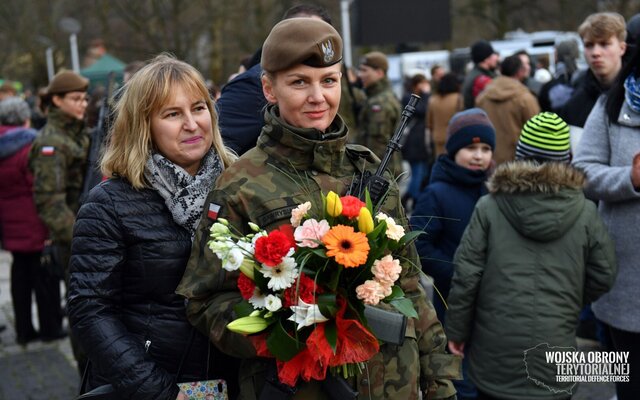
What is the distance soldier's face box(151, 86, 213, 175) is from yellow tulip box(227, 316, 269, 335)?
0.82 meters

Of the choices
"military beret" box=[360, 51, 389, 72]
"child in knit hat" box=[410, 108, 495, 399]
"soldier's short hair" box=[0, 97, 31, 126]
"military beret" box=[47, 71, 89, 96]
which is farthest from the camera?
"military beret" box=[360, 51, 389, 72]

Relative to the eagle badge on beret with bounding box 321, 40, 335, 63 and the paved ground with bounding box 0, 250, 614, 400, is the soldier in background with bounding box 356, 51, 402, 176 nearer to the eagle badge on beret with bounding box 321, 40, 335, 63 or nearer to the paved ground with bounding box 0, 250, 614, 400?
the paved ground with bounding box 0, 250, 614, 400

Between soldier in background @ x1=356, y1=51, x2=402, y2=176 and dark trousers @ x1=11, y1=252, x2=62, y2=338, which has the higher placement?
soldier in background @ x1=356, y1=51, x2=402, y2=176

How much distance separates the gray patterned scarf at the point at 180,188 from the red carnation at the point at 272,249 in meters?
0.63

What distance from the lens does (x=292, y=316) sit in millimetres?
2291

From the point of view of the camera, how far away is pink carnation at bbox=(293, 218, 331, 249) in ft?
7.57

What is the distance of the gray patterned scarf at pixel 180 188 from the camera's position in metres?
2.87

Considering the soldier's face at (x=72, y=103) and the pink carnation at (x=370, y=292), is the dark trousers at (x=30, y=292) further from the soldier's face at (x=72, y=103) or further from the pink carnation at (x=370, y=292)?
the pink carnation at (x=370, y=292)

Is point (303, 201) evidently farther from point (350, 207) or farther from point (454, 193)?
point (454, 193)

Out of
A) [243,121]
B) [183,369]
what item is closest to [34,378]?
[243,121]

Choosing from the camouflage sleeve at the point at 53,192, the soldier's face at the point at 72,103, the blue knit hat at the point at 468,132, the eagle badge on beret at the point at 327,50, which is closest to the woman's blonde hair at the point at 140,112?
the eagle badge on beret at the point at 327,50

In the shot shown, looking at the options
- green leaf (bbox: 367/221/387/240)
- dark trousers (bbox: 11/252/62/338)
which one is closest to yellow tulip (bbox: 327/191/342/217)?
green leaf (bbox: 367/221/387/240)

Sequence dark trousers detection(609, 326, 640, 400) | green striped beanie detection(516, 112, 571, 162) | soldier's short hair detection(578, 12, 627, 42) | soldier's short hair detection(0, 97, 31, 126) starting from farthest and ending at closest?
soldier's short hair detection(0, 97, 31, 126)
soldier's short hair detection(578, 12, 627, 42)
green striped beanie detection(516, 112, 571, 162)
dark trousers detection(609, 326, 640, 400)

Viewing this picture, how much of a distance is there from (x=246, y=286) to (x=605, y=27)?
3828 millimetres
